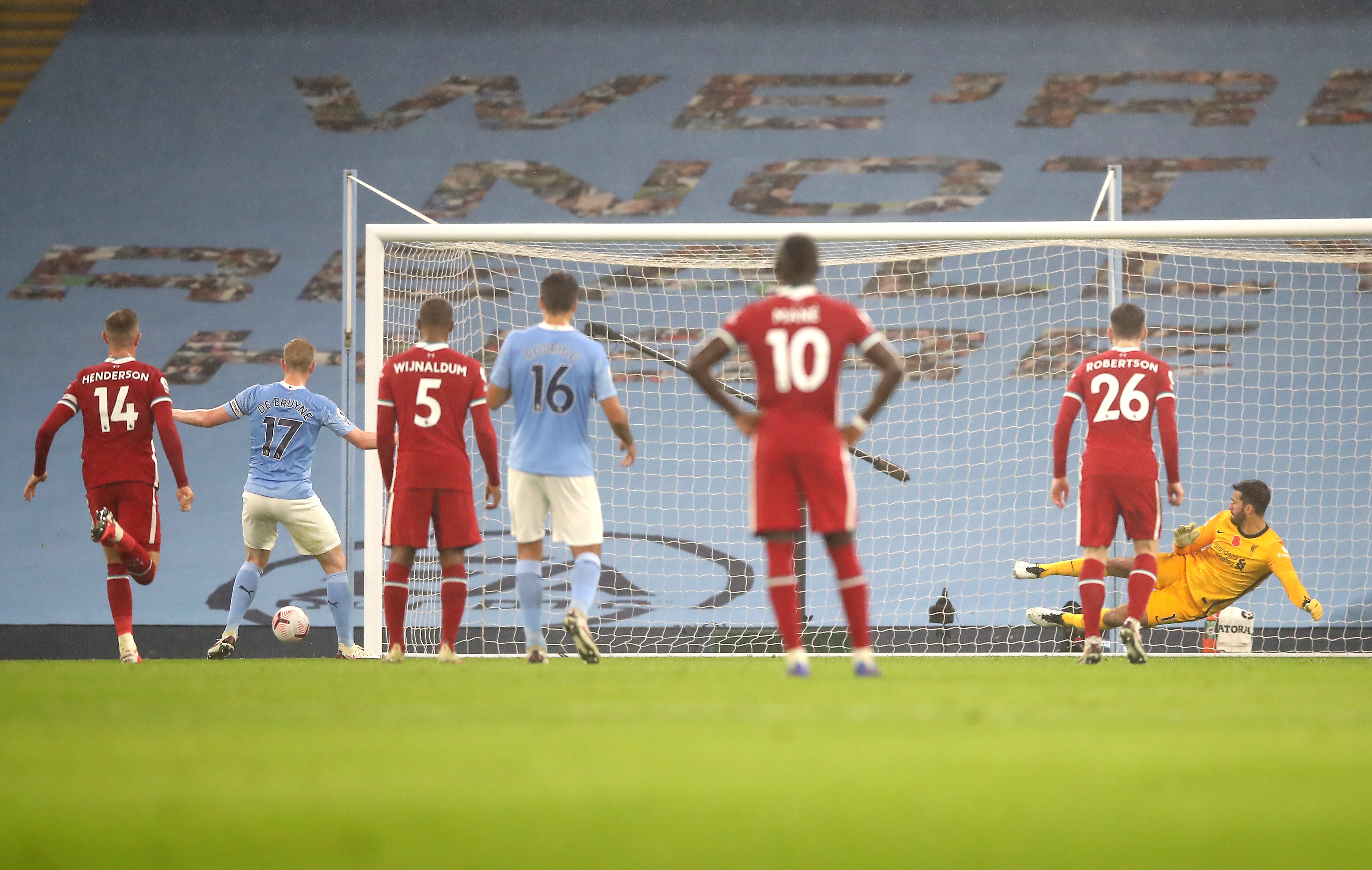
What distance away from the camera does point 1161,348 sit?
11320mm

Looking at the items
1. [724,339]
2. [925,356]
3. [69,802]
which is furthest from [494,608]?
[69,802]

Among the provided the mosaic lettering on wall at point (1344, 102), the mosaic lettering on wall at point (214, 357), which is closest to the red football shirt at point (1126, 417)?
the mosaic lettering on wall at point (1344, 102)

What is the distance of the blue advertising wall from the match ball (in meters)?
3.79

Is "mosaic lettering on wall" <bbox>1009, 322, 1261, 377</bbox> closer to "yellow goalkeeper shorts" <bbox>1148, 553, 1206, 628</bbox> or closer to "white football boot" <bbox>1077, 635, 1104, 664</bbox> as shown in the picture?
"yellow goalkeeper shorts" <bbox>1148, 553, 1206, 628</bbox>

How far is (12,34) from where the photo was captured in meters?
12.3

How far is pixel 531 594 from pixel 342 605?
1880 mm

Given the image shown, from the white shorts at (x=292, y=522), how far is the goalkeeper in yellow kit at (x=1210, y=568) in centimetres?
420

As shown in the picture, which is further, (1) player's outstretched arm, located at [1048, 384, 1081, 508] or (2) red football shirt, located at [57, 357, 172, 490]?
(2) red football shirt, located at [57, 357, 172, 490]

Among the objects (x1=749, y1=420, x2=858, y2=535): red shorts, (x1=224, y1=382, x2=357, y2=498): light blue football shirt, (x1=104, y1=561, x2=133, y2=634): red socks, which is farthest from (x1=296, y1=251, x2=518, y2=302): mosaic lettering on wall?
(x1=749, y1=420, x2=858, y2=535): red shorts

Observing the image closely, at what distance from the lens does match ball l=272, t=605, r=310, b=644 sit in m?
7.23

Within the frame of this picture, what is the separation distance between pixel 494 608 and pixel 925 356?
437 cm

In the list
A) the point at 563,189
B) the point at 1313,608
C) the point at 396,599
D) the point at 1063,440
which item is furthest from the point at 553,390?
the point at 563,189

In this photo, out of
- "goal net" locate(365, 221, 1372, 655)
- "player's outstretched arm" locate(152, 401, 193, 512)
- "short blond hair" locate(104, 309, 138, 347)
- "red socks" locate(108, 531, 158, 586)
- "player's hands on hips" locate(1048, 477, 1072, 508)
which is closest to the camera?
"player's hands on hips" locate(1048, 477, 1072, 508)

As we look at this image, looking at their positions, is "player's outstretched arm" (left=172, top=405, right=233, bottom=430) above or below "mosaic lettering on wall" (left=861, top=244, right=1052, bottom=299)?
below
